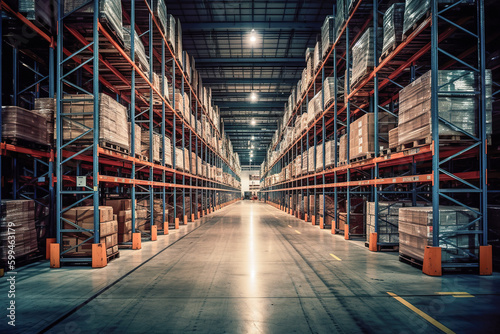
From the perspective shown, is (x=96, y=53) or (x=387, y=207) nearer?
(x=96, y=53)

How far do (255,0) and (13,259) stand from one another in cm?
1364

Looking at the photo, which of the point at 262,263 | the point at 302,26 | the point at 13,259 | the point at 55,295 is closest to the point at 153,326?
the point at 55,295

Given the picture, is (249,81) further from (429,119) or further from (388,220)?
(429,119)

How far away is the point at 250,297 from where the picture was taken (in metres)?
4.79

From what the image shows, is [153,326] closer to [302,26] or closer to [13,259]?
[13,259]

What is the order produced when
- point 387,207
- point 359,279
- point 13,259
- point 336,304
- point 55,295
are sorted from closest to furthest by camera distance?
point 336,304
point 55,295
point 359,279
point 13,259
point 387,207

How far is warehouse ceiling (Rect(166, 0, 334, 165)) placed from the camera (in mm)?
15383

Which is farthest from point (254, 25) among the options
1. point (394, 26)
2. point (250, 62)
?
point (394, 26)

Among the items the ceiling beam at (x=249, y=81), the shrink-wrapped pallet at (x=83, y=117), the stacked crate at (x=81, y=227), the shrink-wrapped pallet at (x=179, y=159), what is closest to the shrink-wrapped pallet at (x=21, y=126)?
the shrink-wrapped pallet at (x=83, y=117)

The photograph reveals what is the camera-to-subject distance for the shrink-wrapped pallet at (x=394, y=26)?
7.48m

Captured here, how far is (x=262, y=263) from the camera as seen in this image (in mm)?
7102

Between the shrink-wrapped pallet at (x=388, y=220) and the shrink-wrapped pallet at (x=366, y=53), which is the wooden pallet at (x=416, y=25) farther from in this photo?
the shrink-wrapped pallet at (x=388, y=220)

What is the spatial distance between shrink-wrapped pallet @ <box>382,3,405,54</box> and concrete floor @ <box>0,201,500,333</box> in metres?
5.12

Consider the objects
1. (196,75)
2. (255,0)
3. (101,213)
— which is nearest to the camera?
(101,213)
